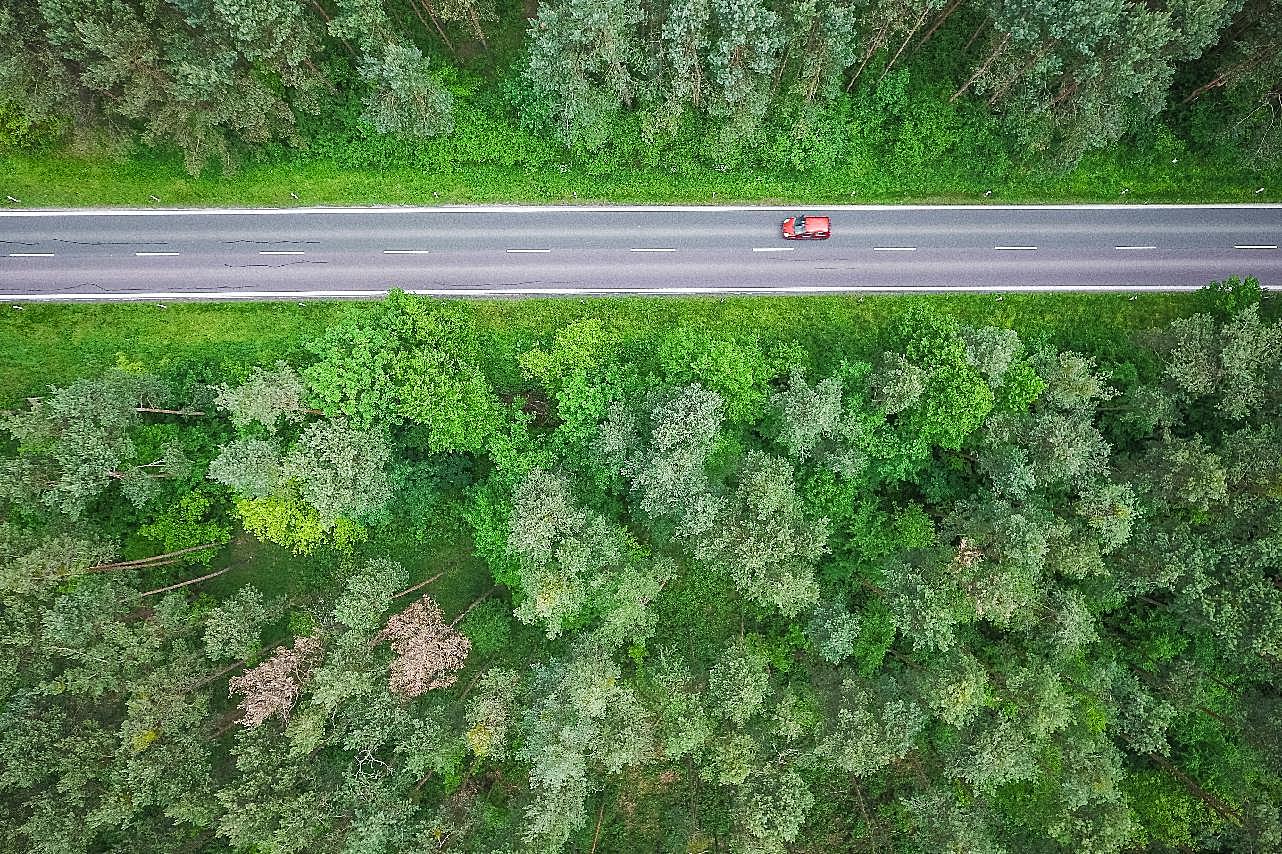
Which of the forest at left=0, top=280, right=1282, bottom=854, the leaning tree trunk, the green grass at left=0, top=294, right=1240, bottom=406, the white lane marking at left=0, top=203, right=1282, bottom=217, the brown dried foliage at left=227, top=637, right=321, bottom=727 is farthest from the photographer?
the white lane marking at left=0, top=203, right=1282, bottom=217

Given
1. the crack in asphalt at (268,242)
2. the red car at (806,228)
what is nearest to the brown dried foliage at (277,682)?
the crack in asphalt at (268,242)

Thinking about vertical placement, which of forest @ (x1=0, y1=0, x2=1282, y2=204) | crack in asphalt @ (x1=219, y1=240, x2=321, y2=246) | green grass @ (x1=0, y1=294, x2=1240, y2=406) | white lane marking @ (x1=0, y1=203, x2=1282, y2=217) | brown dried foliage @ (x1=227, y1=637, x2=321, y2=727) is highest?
forest @ (x1=0, y1=0, x2=1282, y2=204)

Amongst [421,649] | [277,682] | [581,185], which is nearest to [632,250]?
[581,185]

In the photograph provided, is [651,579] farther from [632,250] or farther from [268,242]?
[268,242]

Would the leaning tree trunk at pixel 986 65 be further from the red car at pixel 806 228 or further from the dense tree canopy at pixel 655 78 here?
the red car at pixel 806 228

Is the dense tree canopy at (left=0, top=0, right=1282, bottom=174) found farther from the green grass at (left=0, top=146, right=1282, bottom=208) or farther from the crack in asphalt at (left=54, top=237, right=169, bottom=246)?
the crack in asphalt at (left=54, top=237, right=169, bottom=246)

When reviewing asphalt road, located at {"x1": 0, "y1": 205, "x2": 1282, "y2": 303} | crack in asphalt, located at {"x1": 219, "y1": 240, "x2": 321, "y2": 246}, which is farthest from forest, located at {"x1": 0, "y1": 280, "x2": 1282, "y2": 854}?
crack in asphalt, located at {"x1": 219, "y1": 240, "x2": 321, "y2": 246}

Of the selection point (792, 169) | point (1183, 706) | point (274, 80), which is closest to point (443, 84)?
point (274, 80)
